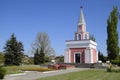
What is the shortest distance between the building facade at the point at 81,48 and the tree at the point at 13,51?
11249 mm

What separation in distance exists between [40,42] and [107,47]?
58.8 ft

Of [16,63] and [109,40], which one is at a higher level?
[109,40]

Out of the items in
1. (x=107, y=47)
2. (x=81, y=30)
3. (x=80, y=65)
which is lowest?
(x=80, y=65)

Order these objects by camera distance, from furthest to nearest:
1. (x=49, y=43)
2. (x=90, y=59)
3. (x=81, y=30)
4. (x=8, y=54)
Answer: (x=49, y=43) → (x=81, y=30) → (x=90, y=59) → (x=8, y=54)

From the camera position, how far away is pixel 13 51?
43.8m

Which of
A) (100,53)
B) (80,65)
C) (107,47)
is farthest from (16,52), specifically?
(100,53)

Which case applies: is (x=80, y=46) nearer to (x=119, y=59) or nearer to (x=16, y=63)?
(x=119, y=59)

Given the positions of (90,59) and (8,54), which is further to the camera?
(90,59)

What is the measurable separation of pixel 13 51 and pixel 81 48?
1442 cm

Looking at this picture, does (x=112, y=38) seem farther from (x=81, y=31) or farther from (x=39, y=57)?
(x=39, y=57)

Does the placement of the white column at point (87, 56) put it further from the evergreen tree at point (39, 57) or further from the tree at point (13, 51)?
the tree at point (13, 51)

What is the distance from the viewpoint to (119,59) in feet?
162

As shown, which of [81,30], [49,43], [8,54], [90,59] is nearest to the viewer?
[8,54]

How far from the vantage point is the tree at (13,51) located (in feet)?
142
